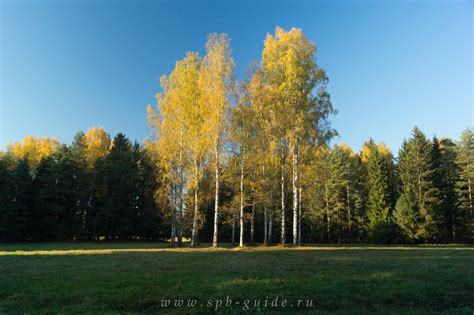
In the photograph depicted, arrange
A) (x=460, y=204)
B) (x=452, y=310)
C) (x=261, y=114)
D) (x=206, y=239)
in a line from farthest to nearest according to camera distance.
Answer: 1. (x=206, y=239)
2. (x=460, y=204)
3. (x=261, y=114)
4. (x=452, y=310)

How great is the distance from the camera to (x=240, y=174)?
28.8 meters

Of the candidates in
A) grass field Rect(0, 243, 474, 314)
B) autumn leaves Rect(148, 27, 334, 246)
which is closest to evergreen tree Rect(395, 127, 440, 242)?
autumn leaves Rect(148, 27, 334, 246)

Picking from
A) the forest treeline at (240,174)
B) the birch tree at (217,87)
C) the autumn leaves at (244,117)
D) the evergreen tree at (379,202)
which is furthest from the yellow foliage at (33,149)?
the evergreen tree at (379,202)

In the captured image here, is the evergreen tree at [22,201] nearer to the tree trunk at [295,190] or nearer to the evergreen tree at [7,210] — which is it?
the evergreen tree at [7,210]

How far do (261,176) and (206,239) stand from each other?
105ft

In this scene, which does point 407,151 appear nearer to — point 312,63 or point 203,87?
point 312,63

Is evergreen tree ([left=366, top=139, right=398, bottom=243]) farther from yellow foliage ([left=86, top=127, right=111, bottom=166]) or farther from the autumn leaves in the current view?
yellow foliage ([left=86, top=127, right=111, bottom=166])

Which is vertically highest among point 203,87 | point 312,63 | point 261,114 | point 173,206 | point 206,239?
point 312,63

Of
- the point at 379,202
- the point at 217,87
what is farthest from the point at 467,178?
the point at 217,87

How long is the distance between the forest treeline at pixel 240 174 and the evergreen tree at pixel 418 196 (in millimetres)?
165

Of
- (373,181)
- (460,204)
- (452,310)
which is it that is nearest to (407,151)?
(373,181)

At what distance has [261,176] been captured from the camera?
28.2m

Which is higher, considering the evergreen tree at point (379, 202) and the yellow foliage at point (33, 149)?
the yellow foliage at point (33, 149)

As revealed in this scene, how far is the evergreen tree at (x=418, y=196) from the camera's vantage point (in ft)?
136
